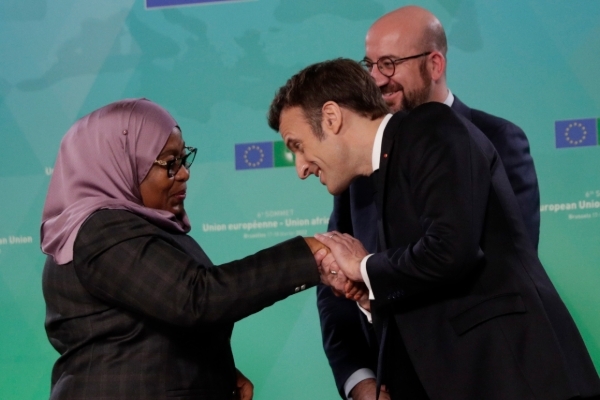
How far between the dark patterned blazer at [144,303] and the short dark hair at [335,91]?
38 cm

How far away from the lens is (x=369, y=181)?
112 inches

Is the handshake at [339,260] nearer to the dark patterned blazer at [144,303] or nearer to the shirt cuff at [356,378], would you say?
the dark patterned blazer at [144,303]

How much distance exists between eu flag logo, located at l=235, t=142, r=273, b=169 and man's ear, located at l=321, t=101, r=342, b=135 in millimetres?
1885

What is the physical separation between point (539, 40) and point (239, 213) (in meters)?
1.62

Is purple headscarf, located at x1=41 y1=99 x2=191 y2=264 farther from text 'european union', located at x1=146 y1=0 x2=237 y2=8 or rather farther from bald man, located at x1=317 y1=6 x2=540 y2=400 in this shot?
text 'european union', located at x1=146 y1=0 x2=237 y2=8

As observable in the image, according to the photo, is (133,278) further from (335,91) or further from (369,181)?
(369,181)

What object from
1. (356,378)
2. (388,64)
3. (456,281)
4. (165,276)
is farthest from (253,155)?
(456,281)

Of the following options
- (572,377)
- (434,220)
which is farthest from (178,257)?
(572,377)

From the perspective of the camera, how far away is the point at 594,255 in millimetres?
3928

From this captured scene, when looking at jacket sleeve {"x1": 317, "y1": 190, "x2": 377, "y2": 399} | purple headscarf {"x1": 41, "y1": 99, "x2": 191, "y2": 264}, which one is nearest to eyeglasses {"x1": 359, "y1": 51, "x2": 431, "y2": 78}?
jacket sleeve {"x1": 317, "y1": 190, "x2": 377, "y2": 399}

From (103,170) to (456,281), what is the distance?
100 cm

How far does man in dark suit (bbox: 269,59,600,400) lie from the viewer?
2.06 meters

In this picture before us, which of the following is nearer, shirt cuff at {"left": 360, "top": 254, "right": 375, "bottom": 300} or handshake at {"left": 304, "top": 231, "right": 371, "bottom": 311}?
shirt cuff at {"left": 360, "top": 254, "right": 375, "bottom": 300}

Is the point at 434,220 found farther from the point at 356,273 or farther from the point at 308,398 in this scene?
the point at 308,398
